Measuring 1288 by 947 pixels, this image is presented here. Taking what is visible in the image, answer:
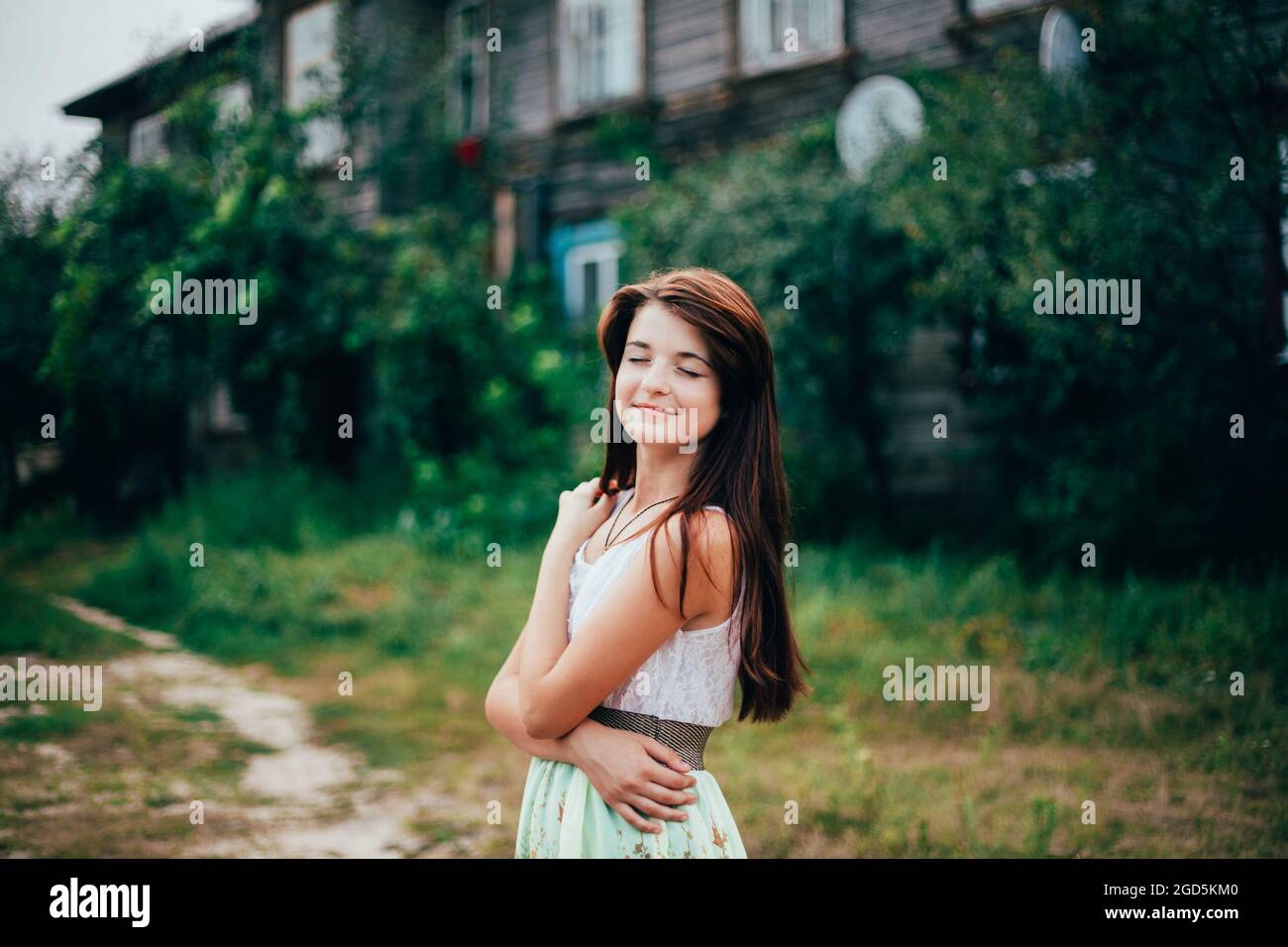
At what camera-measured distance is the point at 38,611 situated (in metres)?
9.11

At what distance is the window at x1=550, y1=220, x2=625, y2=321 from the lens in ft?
41.3

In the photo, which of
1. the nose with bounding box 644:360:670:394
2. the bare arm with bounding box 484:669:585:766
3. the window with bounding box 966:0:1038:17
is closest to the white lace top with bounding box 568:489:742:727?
the bare arm with bounding box 484:669:585:766

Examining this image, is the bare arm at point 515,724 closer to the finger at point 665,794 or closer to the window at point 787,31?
the finger at point 665,794

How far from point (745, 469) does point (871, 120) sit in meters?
8.09

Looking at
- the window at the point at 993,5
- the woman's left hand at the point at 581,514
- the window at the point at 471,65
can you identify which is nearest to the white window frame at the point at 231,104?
the window at the point at 471,65

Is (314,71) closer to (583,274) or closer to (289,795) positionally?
(583,274)

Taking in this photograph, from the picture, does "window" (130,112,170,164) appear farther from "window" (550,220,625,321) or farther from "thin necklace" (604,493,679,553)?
"thin necklace" (604,493,679,553)

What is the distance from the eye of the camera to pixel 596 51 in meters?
13.0

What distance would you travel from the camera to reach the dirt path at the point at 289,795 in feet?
15.0

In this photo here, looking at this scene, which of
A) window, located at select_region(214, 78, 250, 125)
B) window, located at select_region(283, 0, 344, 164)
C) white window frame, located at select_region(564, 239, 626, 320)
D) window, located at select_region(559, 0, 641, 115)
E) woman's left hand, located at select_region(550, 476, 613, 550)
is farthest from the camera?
window, located at select_region(283, 0, 344, 164)

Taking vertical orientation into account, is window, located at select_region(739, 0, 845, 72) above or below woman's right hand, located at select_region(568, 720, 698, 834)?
above

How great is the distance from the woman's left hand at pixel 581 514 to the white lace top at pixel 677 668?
0.10 m

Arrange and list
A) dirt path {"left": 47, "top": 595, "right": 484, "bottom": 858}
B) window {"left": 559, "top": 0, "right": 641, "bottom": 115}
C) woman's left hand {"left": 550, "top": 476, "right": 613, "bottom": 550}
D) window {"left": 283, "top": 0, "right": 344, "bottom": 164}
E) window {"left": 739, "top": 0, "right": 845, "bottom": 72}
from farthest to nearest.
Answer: window {"left": 283, "top": 0, "right": 344, "bottom": 164}, window {"left": 559, "top": 0, "right": 641, "bottom": 115}, window {"left": 739, "top": 0, "right": 845, "bottom": 72}, dirt path {"left": 47, "top": 595, "right": 484, "bottom": 858}, woman's left hand {"left": 550, "top": 476, "right": 613, "bottom": 550}

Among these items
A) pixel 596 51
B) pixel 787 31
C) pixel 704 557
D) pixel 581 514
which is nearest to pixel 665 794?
pixel 704 557
